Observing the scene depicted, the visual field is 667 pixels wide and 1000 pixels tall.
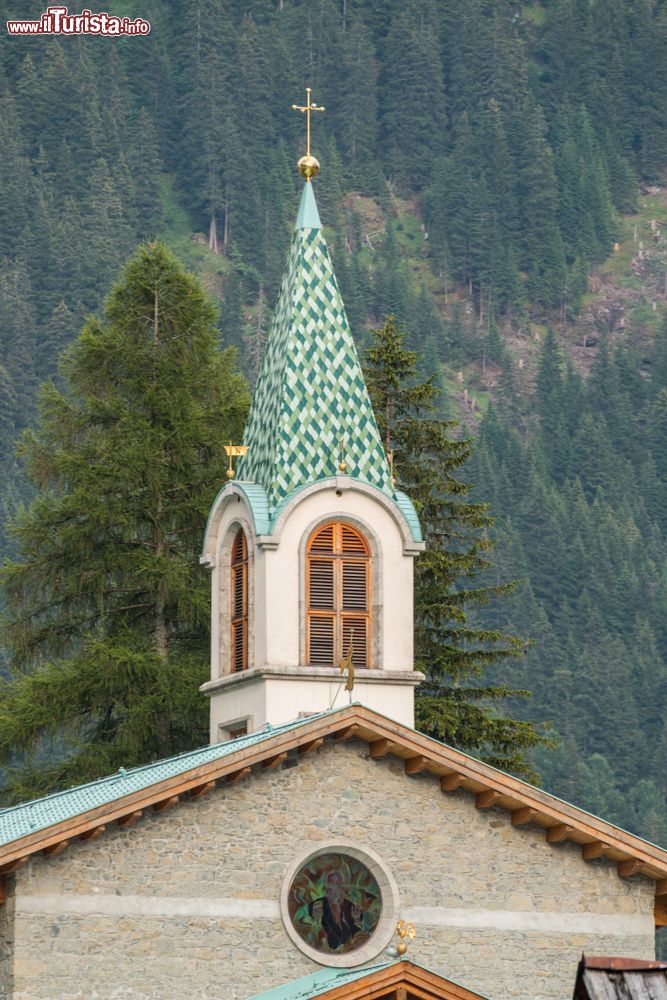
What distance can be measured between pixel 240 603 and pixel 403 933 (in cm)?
925

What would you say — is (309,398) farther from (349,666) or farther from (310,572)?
(349,666)

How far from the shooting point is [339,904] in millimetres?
33500

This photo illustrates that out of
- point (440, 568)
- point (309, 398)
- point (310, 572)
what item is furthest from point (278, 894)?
point (440, 568)

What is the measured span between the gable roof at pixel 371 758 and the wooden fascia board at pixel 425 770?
11 mm

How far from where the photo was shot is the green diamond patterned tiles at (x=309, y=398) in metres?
39.1

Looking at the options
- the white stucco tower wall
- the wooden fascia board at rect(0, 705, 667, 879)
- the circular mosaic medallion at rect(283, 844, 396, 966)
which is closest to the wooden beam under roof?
the wooden fascia board at rect(0, 705, 667, 879)

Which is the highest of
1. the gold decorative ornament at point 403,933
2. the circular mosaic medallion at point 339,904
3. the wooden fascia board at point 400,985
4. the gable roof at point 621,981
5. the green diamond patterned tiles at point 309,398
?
the green diamond patterned tiles at point 309,398

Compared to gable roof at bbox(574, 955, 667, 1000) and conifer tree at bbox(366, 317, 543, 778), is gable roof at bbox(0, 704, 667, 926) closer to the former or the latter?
conifer tree at bbox(366, 317, 543, 778)

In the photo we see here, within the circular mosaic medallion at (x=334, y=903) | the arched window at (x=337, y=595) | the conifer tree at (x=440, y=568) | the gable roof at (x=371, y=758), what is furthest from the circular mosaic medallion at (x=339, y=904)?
the conifer tree at (x=440, y=568)

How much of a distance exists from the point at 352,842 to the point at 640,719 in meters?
140

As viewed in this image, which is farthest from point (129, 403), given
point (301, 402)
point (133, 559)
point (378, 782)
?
point (378, 782)

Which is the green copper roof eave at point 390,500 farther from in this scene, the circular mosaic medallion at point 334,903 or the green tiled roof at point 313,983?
the green tiled roof at point 313,983

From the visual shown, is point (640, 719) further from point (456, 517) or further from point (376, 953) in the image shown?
point (376, 953)

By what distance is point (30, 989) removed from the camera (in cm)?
3177
